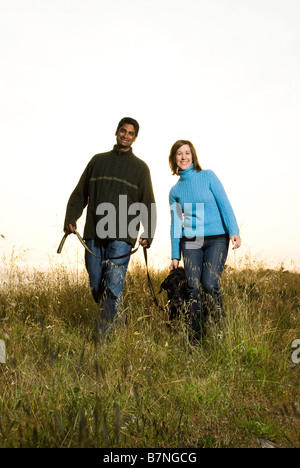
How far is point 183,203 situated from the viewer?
194 inches

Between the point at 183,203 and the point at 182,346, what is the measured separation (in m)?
1.62

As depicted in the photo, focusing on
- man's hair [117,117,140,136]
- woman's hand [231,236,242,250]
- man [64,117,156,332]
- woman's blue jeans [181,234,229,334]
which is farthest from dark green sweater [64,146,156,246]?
woman's hand [231,236,242,250]

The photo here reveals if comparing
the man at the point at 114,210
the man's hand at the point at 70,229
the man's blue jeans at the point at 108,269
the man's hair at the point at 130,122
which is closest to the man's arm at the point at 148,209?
the man at the point at 114,210

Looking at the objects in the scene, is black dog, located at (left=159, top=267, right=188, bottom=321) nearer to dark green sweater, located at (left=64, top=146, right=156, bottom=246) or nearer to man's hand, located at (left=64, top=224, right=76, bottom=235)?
dark green sweater, located at (left=64, top=146, right=156, bottom=246)

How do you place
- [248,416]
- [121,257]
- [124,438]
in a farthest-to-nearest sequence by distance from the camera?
[121,257] < [248,416] < [124,438]

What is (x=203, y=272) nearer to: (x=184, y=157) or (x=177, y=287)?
(x=177, y=287)

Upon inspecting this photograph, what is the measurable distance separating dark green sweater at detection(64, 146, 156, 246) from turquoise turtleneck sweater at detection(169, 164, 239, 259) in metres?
0.31

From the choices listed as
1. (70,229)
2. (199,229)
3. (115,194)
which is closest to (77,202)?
(70,229)

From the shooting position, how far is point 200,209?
4.81 m

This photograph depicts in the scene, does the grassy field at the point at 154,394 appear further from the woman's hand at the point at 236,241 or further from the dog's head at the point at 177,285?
the woman's hand at the point at 236,241

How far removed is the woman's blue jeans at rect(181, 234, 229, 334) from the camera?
4613 millimetres

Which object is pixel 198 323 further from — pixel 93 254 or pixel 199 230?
pixel 93 254
